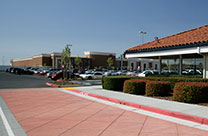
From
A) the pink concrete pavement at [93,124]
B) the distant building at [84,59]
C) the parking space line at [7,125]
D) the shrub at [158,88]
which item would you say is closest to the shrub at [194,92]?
the shrub at [158,88]

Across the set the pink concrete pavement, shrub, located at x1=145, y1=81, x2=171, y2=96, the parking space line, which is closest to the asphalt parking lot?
shrub, located at x1=145, y1=81, x2=171, y2=96

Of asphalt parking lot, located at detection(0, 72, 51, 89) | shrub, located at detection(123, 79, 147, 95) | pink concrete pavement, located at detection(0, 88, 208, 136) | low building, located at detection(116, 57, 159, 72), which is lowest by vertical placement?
→ pink concrete pavement, located at detection(0, 88, 208, 136)

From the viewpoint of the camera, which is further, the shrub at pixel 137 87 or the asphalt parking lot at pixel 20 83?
the asphalt parking lot at pixel 20 83

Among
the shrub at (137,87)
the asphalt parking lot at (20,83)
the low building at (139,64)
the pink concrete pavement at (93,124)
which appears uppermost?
the low building at (139,64)

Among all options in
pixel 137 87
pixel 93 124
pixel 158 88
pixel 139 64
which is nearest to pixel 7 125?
pixel 93 124

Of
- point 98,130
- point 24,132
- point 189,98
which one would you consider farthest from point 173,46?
point 24,132

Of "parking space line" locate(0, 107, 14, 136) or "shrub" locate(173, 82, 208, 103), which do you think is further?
"shrub" locate(173, 82, 208, 103)

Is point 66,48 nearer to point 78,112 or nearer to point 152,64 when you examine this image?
point 78,112

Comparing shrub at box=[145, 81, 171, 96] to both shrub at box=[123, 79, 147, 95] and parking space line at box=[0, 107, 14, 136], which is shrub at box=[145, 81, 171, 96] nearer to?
shrub at box=[123, 79, 147, 95]

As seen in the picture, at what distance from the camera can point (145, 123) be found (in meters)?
6.94

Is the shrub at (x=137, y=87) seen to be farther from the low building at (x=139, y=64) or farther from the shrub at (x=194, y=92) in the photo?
the low building at (x=139, y=64)

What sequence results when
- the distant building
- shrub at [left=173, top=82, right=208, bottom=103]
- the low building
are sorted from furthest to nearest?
the low building, the distant building, shrub at [left=173, top=82, right=208, bottom=103]

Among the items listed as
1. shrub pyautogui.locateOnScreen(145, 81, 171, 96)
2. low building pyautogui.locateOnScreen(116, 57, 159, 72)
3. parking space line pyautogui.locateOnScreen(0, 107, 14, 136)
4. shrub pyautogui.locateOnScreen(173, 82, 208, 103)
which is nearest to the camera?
parking space line pyautogui.locateOnScreen(0, 107, 14, 136)

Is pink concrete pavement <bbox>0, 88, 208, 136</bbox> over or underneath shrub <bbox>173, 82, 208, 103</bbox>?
underneath
